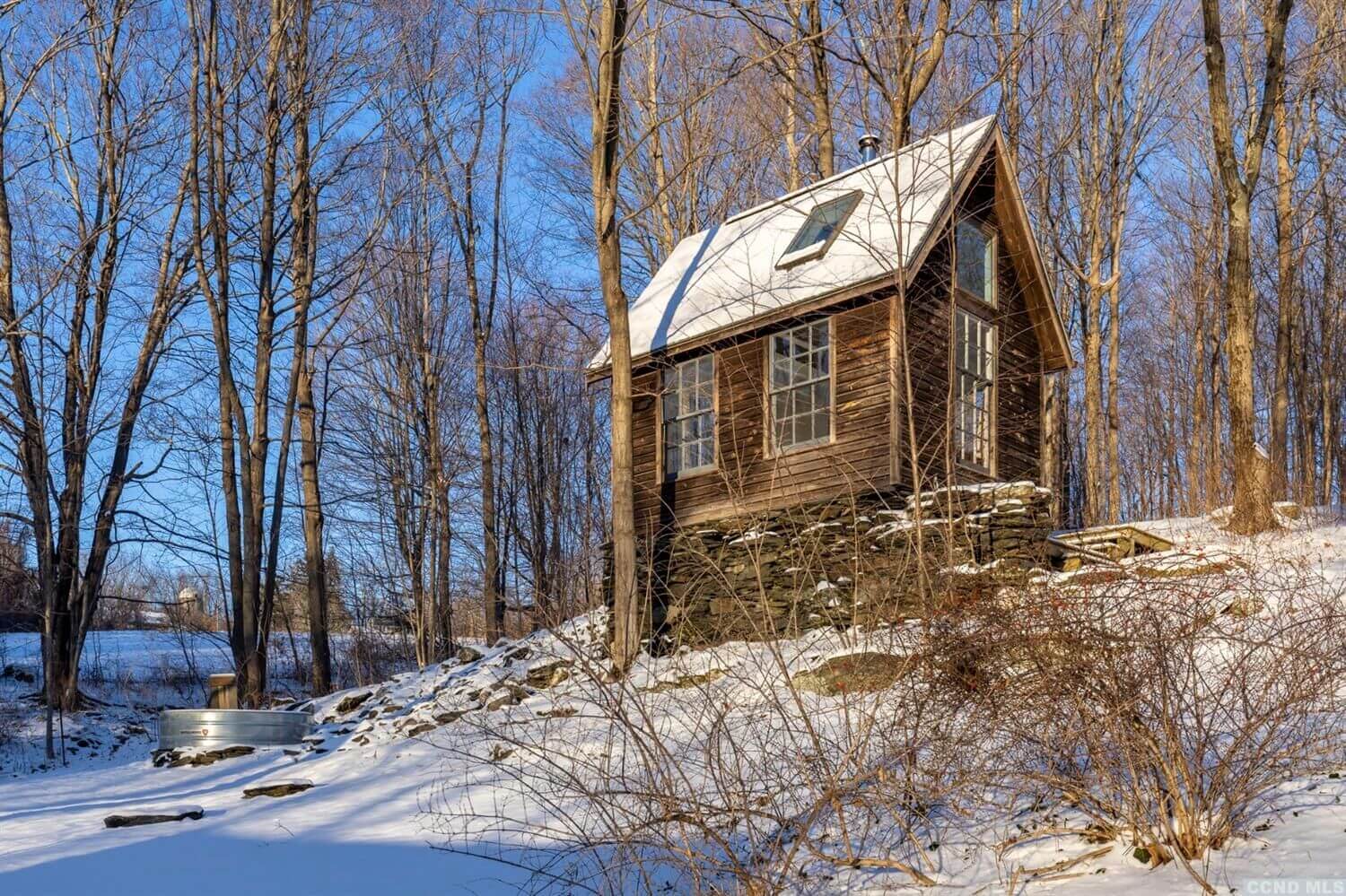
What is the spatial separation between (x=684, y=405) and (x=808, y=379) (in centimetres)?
193

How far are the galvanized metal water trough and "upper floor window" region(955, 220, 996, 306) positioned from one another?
9.81 m

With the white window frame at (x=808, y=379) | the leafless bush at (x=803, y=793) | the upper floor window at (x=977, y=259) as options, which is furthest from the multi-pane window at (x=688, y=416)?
the leafless bush at (x=803, y=793)

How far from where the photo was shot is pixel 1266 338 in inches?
1117

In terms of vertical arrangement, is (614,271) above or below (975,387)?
above

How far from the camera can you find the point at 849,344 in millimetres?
13531

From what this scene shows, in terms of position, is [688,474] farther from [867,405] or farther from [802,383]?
[867,405]

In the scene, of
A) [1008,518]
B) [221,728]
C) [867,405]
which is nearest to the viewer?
[1008,518]

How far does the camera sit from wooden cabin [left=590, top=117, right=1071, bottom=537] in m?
13.1

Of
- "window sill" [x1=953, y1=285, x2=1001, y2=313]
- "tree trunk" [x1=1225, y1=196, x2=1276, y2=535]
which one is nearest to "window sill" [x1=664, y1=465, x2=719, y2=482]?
"window sill" [x1=953, y1=285, x2=1001, y2=313]

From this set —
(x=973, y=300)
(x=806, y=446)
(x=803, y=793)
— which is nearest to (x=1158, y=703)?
(x=803, y=793)

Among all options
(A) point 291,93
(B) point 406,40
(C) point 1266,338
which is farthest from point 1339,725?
(C) point 1266,338

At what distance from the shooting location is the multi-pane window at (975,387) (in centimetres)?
1426

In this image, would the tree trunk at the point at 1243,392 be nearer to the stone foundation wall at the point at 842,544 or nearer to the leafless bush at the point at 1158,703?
the stone foundation wall at the point at 842,544

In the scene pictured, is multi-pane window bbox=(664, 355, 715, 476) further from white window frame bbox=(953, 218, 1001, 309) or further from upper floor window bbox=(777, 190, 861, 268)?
white window frame bbox=(953, 218, 1001, 309)
